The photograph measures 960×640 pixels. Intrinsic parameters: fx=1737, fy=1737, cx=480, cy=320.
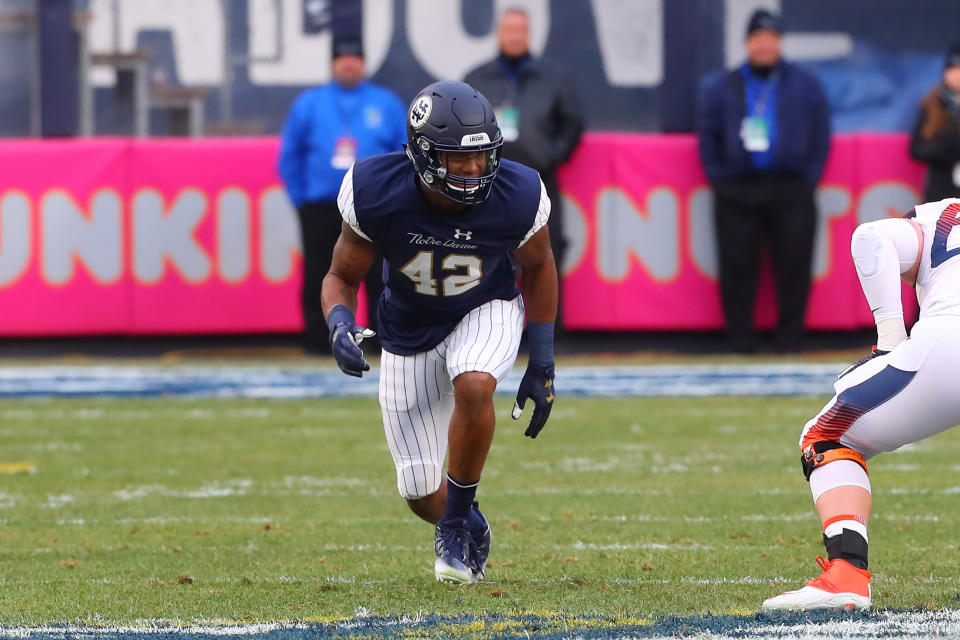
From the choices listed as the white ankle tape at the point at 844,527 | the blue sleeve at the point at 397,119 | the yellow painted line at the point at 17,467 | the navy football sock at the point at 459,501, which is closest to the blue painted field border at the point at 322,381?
the blue sleeve at the point at 397,119

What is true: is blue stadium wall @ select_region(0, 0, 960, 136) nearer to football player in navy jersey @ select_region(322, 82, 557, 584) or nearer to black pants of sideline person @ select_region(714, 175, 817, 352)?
black pants of sideline person @ select_region(714, 175, 817, 352)

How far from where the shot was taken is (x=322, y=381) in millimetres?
11070

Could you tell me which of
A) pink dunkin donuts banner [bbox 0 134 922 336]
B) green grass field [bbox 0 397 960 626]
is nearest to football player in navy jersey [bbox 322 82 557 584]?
green grass field [bbox 0 397 960 626]

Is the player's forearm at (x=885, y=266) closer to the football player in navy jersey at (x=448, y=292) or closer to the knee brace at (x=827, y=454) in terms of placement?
the knee brace at (x=827, y=454)

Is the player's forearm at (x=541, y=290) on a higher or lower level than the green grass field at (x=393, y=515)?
higher

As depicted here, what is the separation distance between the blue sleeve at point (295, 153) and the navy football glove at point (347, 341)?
20.8 ft

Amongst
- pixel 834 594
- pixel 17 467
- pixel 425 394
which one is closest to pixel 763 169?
pixel 17 467

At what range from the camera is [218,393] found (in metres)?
10.5

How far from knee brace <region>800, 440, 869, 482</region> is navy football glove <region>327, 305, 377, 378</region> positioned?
123 cm

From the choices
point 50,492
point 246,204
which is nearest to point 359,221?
point 50,492

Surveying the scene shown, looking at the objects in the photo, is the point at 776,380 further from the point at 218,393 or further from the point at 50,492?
the point at 50,492

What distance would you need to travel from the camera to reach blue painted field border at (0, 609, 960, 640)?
13.4 feet

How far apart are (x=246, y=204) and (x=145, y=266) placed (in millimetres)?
843

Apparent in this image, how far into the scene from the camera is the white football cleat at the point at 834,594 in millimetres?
4293
